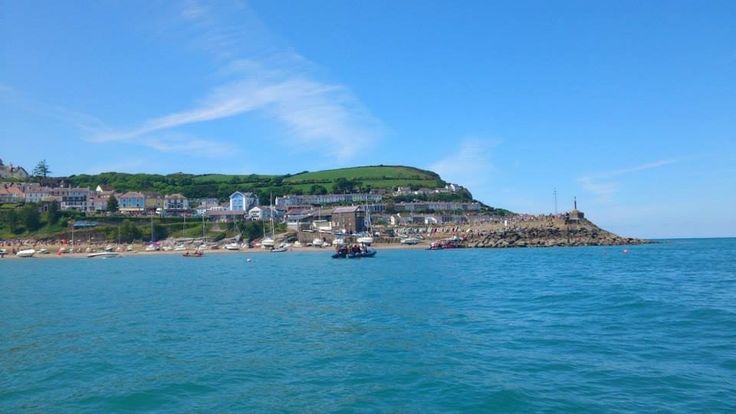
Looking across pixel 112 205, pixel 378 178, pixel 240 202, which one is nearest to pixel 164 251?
pixel 112 205

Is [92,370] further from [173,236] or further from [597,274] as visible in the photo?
[173,236]

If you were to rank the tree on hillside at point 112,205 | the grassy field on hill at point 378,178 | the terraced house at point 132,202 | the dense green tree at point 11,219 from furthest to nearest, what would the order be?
the grassy field on hill at point 378,178, the terraced house at point 132,202, the tree on hillside at point 112,205, the dense green tree at point 11,219

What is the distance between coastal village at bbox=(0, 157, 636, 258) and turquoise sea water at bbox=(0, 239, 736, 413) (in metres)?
73.1

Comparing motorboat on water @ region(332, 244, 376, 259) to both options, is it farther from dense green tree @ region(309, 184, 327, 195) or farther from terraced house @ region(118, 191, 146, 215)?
dense green tree @ region(309, 184, 327, 195)

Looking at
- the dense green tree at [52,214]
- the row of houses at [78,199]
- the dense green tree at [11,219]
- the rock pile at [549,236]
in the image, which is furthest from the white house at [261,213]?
the rock pile at [549,236]

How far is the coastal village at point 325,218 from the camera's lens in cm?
10550

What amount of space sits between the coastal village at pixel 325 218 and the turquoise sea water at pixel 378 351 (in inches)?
2876

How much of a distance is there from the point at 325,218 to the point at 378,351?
379ft

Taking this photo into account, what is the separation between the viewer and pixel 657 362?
14016mm

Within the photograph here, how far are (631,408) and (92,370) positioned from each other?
12.3m

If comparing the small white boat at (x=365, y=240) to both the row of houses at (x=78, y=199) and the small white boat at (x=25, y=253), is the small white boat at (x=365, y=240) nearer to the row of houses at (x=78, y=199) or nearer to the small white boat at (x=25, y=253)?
the row of houses at (x=78, y=199)

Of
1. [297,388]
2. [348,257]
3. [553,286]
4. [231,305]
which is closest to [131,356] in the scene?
[297,388]

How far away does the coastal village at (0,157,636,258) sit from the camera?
10550 centimetres

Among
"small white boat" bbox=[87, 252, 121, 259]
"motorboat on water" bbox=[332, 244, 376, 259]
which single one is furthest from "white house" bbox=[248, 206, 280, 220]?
"motorboat on water" bbox=[332, 244, 376, 259]
